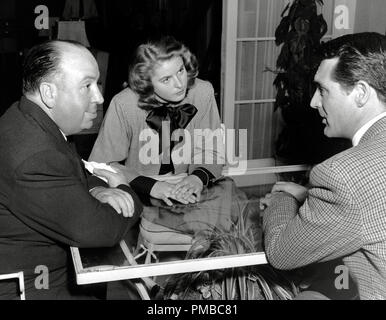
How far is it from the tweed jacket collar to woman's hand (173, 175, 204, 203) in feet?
2.40

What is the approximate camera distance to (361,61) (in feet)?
5.14

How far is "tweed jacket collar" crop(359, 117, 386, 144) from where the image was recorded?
148 centimetres

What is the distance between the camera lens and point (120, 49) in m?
5.36

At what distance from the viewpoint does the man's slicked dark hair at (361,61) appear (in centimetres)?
155

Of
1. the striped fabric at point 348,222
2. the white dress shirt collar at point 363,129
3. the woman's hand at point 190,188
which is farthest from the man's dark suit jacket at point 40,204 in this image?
the white dress shirt collar at point 363,129

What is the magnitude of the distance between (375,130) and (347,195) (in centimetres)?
28

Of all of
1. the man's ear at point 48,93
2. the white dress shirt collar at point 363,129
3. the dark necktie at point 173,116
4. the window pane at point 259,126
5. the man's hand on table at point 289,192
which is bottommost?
the window pane at point 259,126

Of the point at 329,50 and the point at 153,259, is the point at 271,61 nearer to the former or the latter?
the point at 329,50

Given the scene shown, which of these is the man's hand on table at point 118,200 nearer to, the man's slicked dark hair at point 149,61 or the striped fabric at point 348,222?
the striped fabric at point 348,222

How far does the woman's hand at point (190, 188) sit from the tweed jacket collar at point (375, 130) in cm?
73

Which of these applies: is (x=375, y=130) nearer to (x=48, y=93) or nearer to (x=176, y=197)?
(x=176, y=197)

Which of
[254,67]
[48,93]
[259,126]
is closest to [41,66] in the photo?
[48,93]

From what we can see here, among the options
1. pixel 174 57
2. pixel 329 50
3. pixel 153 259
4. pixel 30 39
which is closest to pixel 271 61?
pixel 174 57

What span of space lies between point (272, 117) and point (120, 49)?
1.78 metres
